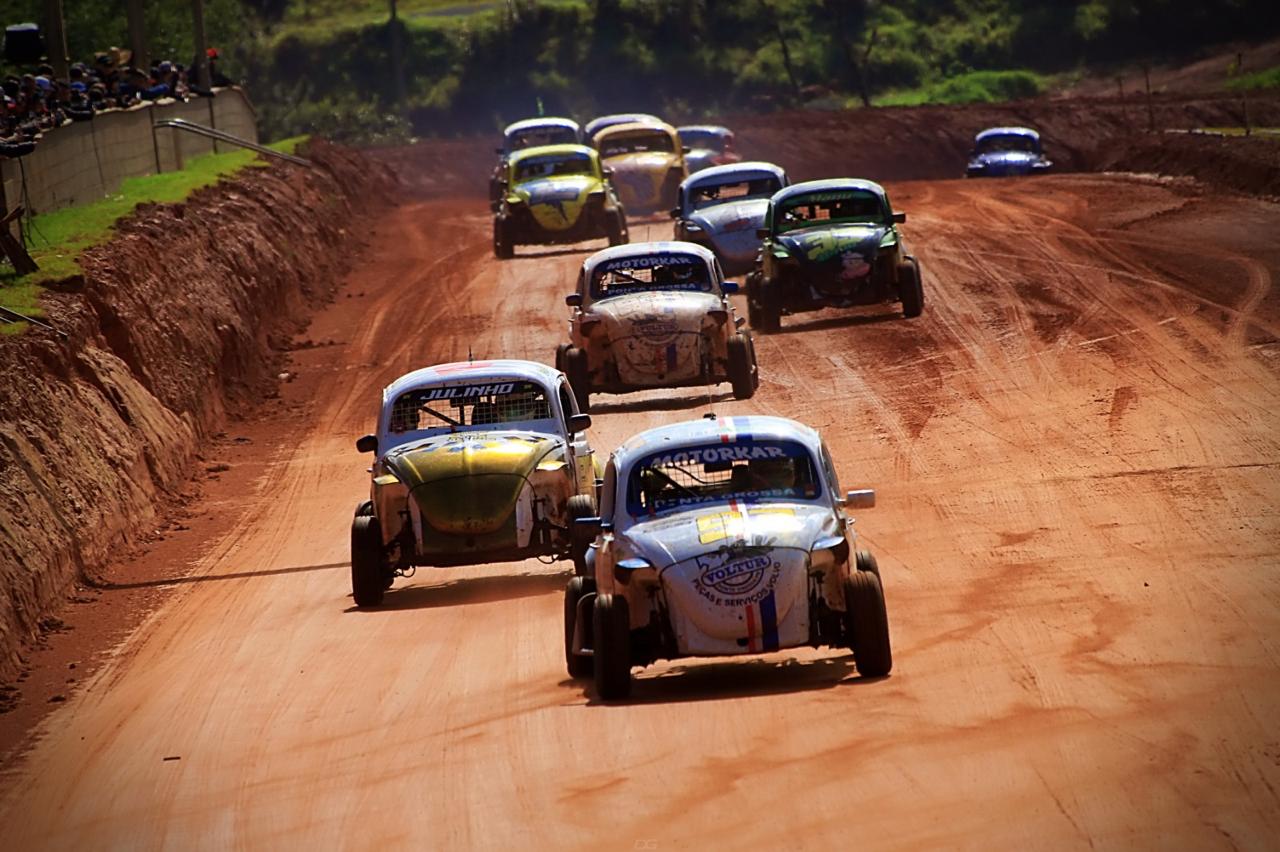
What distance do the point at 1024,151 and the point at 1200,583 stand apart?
1437 inches

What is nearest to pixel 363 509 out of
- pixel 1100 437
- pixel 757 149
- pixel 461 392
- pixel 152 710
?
pixel 461 392

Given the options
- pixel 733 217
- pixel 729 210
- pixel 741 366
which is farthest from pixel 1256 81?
pixel 741 366

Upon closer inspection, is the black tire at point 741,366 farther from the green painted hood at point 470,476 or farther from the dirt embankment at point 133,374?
the green painted hood at point 470,476

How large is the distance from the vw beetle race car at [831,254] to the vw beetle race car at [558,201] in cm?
850

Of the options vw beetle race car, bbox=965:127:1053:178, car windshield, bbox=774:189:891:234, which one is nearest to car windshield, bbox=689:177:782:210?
car windshield, bbox=774:189:891:234

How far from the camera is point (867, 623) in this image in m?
11.3

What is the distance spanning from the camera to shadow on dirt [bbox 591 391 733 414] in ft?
77.1

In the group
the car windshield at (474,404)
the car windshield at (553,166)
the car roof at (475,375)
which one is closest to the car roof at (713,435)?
the car windshield at (474,404)

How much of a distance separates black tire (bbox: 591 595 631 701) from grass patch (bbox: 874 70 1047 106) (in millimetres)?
62880

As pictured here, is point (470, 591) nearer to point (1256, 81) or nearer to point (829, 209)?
point (829, 209)

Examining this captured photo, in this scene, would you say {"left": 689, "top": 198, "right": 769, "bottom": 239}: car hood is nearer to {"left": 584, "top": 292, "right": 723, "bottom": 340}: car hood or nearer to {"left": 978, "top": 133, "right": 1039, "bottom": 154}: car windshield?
{"left": 584, "top": 292, "right": 723, "bottom": 340}: car hood

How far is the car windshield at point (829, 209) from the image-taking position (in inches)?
1030

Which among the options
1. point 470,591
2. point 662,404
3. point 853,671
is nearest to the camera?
point 853,671

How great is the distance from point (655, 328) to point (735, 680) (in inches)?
400
